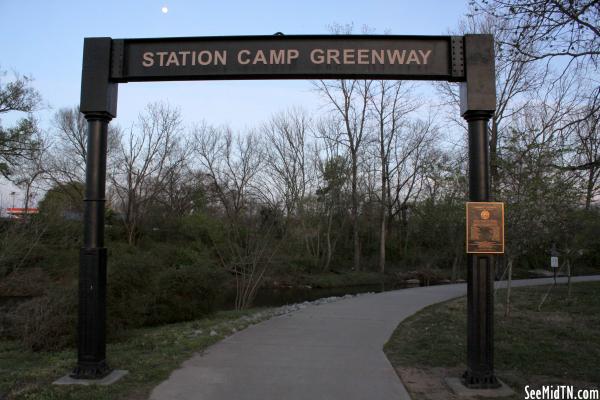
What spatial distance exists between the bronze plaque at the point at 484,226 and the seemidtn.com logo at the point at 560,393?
161cm

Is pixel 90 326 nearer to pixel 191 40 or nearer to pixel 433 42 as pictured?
pixel 191 40

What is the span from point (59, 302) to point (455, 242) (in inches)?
1315

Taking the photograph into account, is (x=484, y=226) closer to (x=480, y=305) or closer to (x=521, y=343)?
(x=480, y=305)

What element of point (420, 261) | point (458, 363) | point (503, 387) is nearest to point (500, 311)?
point (458, 363)

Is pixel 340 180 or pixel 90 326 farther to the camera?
pixel 340 180

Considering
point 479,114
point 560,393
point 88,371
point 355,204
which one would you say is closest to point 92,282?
point 88,371

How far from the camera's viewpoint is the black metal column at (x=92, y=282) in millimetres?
5805

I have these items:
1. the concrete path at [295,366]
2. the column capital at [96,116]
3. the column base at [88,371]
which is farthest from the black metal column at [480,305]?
the column capital at [96,116]

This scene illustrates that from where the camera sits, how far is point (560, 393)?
5602mm

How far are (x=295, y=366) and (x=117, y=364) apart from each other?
2.31 metres

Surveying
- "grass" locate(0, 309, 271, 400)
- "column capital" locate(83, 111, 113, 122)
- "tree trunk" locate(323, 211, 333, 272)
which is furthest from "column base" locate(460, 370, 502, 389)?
"tree trunk" locate(323, 211, 333, 272)

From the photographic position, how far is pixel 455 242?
38062 millimetres

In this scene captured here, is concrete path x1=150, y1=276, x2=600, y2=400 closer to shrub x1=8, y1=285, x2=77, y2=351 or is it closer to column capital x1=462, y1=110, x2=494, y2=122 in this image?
shrub x1=8, y1=285, x2=77, y2=351

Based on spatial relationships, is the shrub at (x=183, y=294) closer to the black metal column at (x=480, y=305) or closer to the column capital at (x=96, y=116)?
the column capital at (x=96, y=116)
